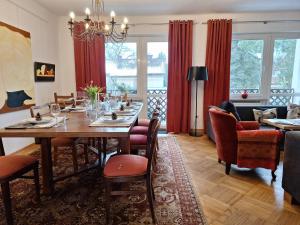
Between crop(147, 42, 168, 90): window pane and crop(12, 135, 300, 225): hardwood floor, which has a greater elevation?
crop(147, 42, 168, 90): window pane

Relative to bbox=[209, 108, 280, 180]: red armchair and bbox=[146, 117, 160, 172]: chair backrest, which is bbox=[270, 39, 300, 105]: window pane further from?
bbox=[146, 117, 160, 172]: chair backrest

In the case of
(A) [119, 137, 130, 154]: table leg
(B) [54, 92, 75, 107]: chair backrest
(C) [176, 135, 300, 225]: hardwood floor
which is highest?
(B) [54, 92, 75, 107]: chair backrest

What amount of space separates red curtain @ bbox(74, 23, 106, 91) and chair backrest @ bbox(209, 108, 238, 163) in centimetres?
271

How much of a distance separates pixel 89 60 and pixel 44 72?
900 millimetres

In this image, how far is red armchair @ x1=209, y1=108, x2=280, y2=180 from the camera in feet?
7.97

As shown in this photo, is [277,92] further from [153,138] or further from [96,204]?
[96,204]

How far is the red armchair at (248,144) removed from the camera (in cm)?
243

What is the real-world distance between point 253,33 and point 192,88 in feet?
5.42

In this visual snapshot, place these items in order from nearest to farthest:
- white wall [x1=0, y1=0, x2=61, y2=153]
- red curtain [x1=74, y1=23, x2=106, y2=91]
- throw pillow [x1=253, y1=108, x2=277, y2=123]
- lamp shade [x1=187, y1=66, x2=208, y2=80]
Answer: white wall [x1=0, y1=0, x2=61, y2=153] < throw pillow [x1=253, y1=108, x2=277, y2=123] < lamp shade [x1=187, y1=66, x2=208, y2=80] < red curtain [x1=74, y1=23, x2=106, y2=91]

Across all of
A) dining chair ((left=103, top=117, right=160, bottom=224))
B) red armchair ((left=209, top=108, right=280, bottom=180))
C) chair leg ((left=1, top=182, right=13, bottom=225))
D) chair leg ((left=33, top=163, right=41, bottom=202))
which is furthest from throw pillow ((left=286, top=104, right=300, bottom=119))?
chair leg ((left=1, top=182, right=13, bottom=225))

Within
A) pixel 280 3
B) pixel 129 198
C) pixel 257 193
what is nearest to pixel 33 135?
pixel 129 198

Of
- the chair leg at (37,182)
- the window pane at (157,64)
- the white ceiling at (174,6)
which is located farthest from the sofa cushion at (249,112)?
the chair leg at (37,182)

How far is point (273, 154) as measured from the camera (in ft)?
7.99

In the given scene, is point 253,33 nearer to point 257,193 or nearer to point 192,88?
point 192,88
